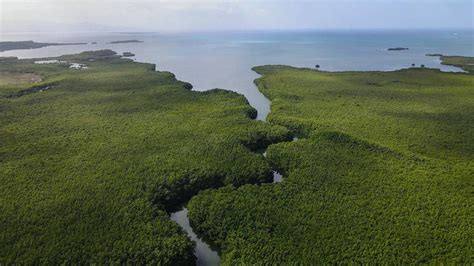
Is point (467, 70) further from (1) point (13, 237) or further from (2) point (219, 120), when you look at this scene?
(1) point (13, 237)

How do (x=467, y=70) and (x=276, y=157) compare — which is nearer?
(x=276, y=157)

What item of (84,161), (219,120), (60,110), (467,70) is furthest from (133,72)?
(467,70)

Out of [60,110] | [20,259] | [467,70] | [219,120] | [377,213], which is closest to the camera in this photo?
[20,259]

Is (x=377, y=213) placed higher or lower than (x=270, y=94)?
lower

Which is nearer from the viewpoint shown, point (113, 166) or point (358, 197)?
point (358, 197)

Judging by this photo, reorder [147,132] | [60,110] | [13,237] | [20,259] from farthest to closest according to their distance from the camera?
1. [60,110]
2. [147,132]
3. [13,237]
4. [20,259]

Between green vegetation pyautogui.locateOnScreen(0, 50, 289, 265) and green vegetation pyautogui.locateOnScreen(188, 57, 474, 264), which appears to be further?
green vegetation pyautogui.locateOnScreen(0, 50, 289, 265)
